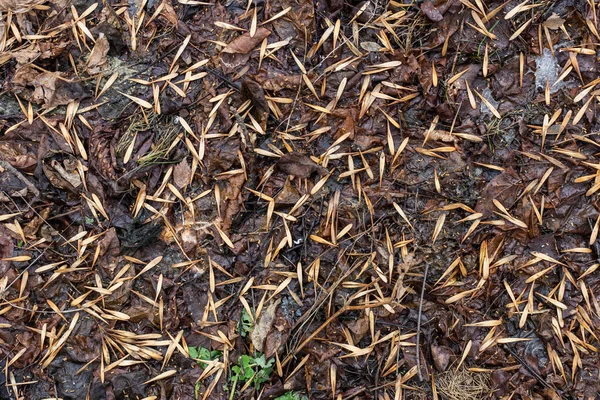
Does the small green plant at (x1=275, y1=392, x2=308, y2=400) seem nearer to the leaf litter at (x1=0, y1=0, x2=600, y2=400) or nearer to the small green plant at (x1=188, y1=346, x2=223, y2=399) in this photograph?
the leaf litter at (x1=0, y1=0, x2=600, y2=400)

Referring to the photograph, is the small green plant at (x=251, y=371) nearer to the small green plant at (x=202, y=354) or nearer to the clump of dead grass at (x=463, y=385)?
the small green plant at (x=202, y=354)

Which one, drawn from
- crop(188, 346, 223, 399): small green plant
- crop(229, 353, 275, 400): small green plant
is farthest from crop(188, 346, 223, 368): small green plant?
crop(229, 353, 275, 400): small green plant

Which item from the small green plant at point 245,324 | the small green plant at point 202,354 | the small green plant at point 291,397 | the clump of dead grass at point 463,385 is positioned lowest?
the small green plant at point 291,397

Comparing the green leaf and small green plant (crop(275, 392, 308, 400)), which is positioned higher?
the green leaf

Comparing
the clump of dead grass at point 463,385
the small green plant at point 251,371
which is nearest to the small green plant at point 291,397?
the small green plant at point 251,371

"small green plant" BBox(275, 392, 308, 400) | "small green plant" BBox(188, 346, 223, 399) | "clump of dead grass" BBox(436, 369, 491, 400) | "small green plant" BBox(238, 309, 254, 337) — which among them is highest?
"small green plant" BBox(238, 309, 254, 337)

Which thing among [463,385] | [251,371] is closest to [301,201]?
[251,371]

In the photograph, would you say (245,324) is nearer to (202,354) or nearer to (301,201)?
(202,354)
